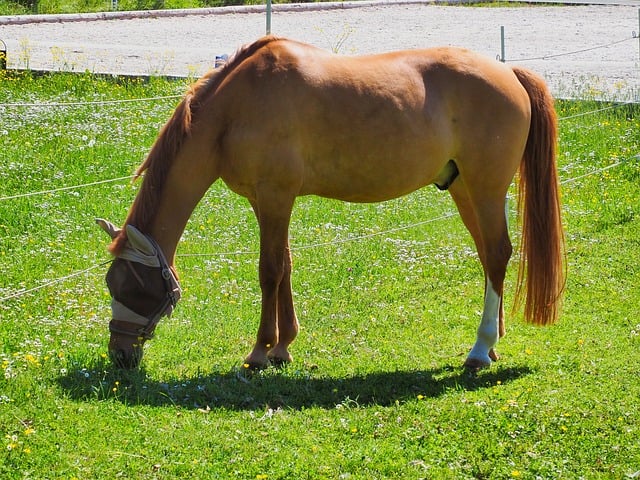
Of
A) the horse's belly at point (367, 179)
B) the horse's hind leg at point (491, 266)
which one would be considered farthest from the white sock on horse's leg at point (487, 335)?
the horse's belly at point (367, 179)

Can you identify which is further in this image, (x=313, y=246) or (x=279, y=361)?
(x=313, y=246)

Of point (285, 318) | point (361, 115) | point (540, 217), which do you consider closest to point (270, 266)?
point (285, 318)

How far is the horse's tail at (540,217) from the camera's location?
6.73 m

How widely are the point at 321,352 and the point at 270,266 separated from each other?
0.85 m

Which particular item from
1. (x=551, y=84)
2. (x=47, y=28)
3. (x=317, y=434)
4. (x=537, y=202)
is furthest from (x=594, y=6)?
(x=317, y=434)

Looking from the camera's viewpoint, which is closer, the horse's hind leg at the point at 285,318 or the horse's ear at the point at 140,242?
the horse's ear at the point at 140,242

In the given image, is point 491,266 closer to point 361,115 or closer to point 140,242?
point 361,115

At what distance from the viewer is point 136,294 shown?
20.0 ft

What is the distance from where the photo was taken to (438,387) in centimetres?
615

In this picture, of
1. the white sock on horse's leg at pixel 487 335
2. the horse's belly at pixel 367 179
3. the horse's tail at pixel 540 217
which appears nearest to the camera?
the horse's belly at pixel 367 179

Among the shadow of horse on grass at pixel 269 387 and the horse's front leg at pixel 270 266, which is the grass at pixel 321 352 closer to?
the shadow of horse on grass at pixel 269 387

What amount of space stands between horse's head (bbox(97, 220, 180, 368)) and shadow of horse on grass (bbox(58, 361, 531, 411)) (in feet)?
0.50

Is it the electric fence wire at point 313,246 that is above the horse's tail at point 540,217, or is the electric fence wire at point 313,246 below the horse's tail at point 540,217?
below

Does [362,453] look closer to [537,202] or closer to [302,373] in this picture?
[302,373]
